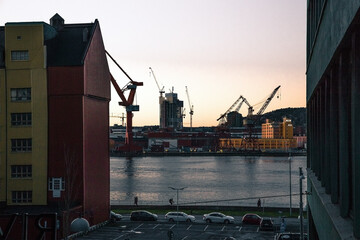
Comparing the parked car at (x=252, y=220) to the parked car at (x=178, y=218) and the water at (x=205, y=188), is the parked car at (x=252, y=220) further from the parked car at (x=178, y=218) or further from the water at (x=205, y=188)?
the water at (x=205, y=188)

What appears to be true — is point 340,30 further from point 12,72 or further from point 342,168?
point 12,72

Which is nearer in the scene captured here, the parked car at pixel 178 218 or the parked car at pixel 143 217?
the parked car at pixel 178 218

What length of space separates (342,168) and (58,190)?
3174cm

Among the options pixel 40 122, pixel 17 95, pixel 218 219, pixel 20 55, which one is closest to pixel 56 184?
pixel 40 122

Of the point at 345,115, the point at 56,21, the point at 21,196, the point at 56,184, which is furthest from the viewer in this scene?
the point at 56,21

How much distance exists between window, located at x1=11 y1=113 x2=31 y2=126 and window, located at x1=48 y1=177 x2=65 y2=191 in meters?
4.59

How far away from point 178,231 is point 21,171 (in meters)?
13.1

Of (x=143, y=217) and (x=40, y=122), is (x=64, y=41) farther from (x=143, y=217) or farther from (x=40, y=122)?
(x=143, y=217)

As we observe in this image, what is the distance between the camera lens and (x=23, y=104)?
36531mm

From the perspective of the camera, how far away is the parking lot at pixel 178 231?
121 feet

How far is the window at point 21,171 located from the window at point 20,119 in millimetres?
3167

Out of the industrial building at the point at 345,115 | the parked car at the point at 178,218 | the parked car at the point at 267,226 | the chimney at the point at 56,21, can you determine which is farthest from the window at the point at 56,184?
the industrial building at the point at 345,115

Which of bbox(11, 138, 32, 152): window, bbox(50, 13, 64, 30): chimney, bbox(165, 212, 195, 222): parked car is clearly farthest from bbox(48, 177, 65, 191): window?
bbox(165, 212, 195, 222): parked car

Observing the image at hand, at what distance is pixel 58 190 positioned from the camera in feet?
118
